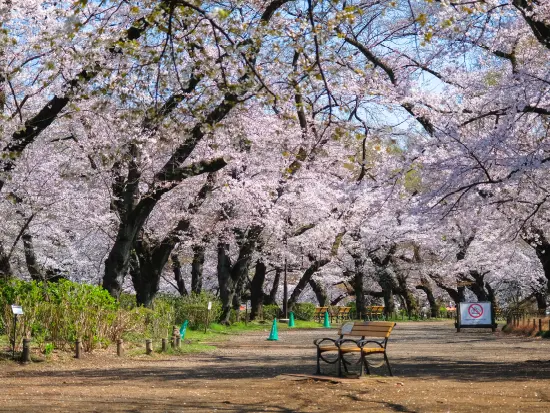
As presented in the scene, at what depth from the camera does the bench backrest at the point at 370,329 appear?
37.5 ft

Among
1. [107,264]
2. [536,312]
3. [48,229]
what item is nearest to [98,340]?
[107,264]

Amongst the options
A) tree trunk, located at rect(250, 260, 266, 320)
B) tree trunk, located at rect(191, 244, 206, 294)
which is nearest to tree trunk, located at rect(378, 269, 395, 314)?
tree trunk, located at rect(250, 260, 266, 320)

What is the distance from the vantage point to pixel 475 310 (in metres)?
32.0

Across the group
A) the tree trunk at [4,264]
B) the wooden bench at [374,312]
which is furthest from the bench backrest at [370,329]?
the wooden bench at [374,312]

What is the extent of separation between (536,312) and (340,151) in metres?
12.2

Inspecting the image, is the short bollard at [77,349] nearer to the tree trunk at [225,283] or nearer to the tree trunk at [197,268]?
the tree trunk at [225,283]

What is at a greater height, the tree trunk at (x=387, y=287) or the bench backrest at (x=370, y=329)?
the tree trunk at (x=387, y=287)

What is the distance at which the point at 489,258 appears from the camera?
43906 mm

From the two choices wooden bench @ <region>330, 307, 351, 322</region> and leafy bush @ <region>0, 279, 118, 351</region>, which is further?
wooden bench @ <region>330, 307, 351, 322</region>

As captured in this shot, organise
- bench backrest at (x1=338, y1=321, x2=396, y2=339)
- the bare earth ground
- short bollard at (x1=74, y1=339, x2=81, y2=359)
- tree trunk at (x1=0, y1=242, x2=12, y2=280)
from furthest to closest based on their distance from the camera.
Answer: tree trunk at (x1=0, y1=242, x2=12, y2=280)
short bollard at (x1=74, y1=339, x2=81, y2=359)
bench backrest at (x1=338, y1=321, x2=396, y2=339)
the bare earth ground

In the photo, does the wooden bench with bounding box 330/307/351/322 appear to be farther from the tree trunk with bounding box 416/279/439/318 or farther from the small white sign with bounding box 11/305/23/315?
the small white sign with bounding box 11/305/23/315

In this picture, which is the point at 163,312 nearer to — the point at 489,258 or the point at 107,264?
the point at 107,264

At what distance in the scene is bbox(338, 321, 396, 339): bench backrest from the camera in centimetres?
1142

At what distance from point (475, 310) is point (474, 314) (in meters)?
0.20
